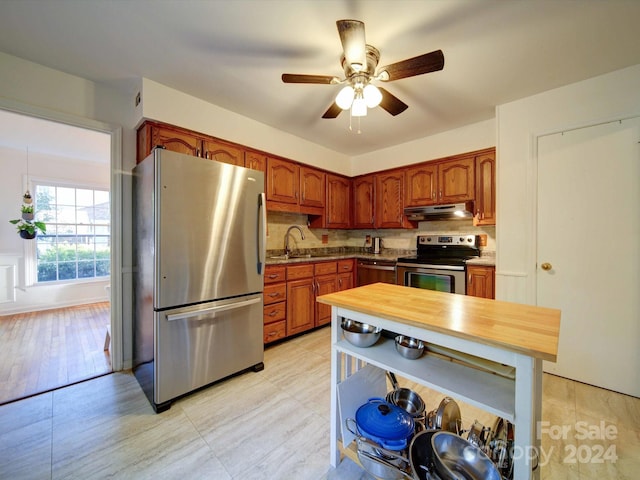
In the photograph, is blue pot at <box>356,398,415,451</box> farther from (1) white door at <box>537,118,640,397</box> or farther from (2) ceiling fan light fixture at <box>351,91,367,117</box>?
(1) white door at <box>537,118,640,397</box>

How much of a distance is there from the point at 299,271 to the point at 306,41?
2.12 meters

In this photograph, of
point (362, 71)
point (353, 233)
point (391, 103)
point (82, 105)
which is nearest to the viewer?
point (362, 71)

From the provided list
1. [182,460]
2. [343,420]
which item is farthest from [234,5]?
[182,460]

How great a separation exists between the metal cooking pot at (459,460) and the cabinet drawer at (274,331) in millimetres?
1917

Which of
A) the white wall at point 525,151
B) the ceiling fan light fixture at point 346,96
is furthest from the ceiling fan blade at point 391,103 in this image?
the white wall at point 525,151

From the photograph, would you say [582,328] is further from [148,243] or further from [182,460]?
[148,243]

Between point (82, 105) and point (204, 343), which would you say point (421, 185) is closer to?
point (204, 343)

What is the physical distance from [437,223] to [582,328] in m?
1.76

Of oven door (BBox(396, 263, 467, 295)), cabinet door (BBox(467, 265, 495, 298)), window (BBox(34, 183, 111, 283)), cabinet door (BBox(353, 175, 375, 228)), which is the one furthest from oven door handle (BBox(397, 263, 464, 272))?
window (BBox(34, 183, 111, 283))

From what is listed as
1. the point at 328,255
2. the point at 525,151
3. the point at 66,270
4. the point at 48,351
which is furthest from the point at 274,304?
the point at 66,270

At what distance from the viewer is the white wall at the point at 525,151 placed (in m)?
2.09

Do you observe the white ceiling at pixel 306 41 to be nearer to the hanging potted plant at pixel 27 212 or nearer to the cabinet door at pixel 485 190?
the cabinet door at pixel 485 190

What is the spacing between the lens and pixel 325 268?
3271 mm

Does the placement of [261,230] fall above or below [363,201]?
below
